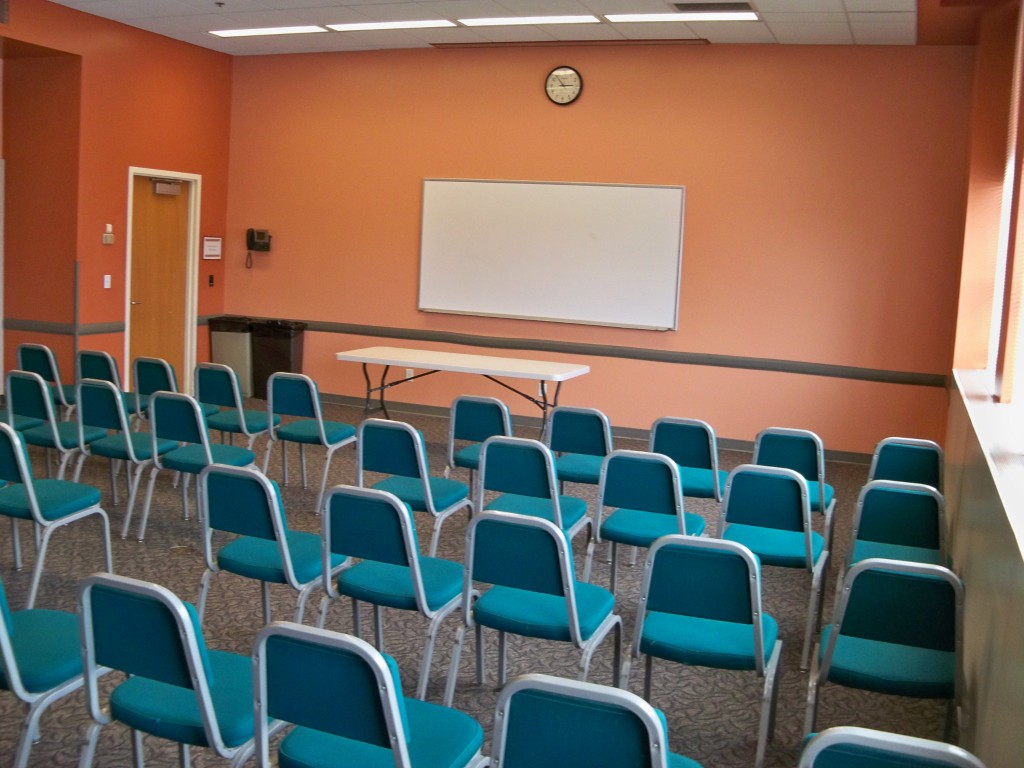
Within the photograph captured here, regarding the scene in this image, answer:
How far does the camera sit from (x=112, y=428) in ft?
18.8

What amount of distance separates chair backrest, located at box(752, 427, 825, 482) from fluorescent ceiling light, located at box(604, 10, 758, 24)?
3.82 metres

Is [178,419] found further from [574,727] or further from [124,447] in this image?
[574,727]

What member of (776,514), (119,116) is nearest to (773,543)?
(776,514)

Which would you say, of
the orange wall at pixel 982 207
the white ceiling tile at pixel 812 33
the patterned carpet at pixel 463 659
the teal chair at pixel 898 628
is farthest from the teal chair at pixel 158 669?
the white ceiling tile at pixel 812 33

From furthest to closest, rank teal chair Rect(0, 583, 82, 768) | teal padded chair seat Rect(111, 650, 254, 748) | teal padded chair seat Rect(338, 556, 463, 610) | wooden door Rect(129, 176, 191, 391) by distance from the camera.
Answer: wooden door Rect(129, 176, 191, 391) → teal padded chair seat Rect(338, 556, 463, 610) → teal chair Rect(0, 583, 82, 768) → teal padded chair seat Rect(111, 650, 254, 748)

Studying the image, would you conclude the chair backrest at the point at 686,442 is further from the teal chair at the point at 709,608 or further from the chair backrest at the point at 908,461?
the teal chair at the point at 709,608

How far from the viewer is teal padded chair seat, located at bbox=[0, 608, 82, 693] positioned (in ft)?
9.23

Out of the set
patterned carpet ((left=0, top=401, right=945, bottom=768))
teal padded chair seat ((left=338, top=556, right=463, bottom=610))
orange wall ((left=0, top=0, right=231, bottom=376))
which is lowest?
patterned carpet ((left=0, top=401, right=945, bottom=768))

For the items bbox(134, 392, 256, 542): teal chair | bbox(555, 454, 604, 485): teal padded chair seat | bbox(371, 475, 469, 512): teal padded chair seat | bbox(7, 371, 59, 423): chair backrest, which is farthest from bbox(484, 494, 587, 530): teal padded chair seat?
bbox(7, 371, 59, 423): chair backrest

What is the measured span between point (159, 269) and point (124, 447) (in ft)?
15.7

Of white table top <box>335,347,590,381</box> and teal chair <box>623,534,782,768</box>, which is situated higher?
white table top <box>335,347,590,381</box>

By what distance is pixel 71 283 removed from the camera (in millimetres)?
9016

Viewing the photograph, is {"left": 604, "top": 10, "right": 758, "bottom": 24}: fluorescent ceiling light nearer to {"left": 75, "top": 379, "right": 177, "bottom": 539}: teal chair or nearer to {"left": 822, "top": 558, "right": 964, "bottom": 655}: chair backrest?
{"left": 75, "top": 379, "right": 177, "bottom": 539}: teal chair

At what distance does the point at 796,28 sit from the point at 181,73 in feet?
19.4
